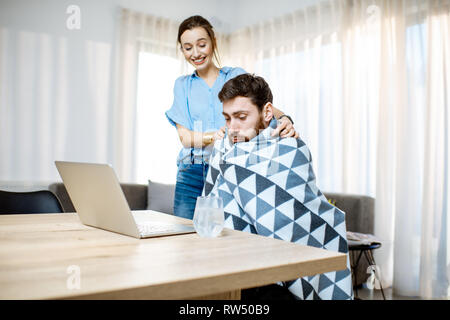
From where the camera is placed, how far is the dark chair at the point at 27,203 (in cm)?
151

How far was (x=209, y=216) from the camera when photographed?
0.92 metres

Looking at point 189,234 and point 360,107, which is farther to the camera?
point 360,107

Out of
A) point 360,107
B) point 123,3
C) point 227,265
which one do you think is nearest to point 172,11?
point 123,3

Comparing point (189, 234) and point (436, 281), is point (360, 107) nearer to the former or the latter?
point (436, 281)

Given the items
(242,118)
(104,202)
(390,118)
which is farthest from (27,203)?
(390,118)

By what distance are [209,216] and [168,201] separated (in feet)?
8.91

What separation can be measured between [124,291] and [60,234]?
0.47 meters

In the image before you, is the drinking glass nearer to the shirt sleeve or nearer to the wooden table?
the wooden table

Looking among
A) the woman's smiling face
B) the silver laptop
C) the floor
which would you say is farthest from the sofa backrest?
the silver laptop

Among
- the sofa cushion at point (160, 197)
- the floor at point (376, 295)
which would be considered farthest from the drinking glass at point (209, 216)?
the sofa cushion at point (160, 197)

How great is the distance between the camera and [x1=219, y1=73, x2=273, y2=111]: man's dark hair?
4.86 feet

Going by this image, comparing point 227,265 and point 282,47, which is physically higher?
point 282,47

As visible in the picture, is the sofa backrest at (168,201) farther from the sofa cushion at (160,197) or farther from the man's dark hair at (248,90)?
the man's dark hair at (248,90)
